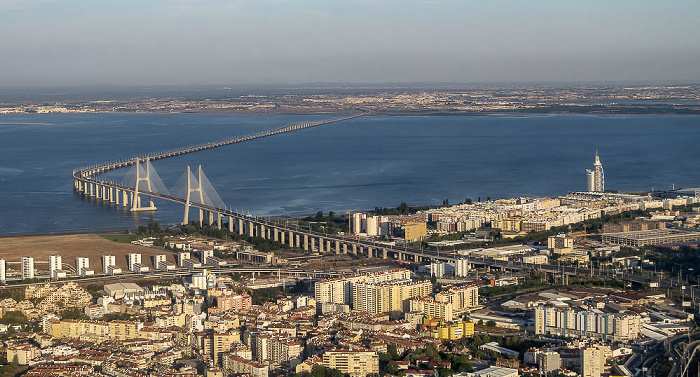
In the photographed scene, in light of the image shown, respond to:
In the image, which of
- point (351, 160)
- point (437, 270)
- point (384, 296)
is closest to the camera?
point (384, 296)

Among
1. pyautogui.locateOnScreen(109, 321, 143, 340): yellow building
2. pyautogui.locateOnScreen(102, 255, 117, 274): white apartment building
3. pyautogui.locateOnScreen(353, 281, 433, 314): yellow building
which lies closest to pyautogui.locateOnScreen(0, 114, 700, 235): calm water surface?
pyautogui.locateOnScreen(102, 255, 117, 274): white apartment building

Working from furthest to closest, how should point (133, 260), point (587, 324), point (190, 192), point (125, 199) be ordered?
point (125, 199), point (190, 192), point (133, 260), point (587, 324)

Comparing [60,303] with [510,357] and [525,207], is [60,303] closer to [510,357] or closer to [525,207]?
[510,357]

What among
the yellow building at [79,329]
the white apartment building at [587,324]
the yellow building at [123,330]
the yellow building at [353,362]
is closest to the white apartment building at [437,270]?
the white apartment building at [587,324]

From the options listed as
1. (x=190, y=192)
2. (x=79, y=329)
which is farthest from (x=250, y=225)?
(x=79, y=329)

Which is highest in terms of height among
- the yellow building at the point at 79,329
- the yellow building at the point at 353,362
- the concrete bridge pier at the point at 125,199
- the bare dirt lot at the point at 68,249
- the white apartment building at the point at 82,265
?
the yellow building at the point at 353,362

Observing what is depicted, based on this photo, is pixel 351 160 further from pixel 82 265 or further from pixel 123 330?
pixel 123 330

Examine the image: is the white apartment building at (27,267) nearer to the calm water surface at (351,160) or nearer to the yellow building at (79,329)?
the yellow building at (79,329)
